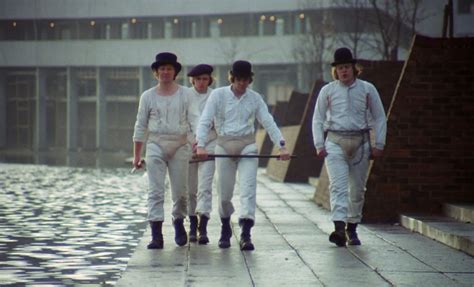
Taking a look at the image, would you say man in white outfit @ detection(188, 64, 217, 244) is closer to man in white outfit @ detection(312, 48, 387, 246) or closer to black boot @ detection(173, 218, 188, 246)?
black boot @ detection(173, 218, 188, 246)

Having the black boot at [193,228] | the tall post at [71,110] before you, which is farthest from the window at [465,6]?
the black boot at [193,228]

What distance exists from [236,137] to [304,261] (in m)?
1.85

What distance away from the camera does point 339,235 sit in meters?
10.2

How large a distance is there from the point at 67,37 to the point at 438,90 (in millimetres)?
59270

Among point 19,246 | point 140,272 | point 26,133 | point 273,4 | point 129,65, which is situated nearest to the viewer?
point 140,272

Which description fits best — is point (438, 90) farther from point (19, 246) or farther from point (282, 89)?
point (282, 89)

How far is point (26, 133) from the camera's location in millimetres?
→ 72625

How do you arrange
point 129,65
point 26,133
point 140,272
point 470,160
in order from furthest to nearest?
point 26,133, point 129,65, point 470,160, point 140,272

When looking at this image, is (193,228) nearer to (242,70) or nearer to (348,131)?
(242,70)

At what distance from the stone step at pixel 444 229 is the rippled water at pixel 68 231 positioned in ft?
10.0

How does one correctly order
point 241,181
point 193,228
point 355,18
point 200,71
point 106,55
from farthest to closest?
point 106,55 < point 355,18 < point 200,71 < point 193,228 < point 241,181

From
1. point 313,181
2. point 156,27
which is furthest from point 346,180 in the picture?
point 156,27

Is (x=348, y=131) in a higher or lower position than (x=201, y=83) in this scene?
lower

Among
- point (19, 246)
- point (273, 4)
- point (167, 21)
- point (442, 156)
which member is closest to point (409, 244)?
point (442, 156)
